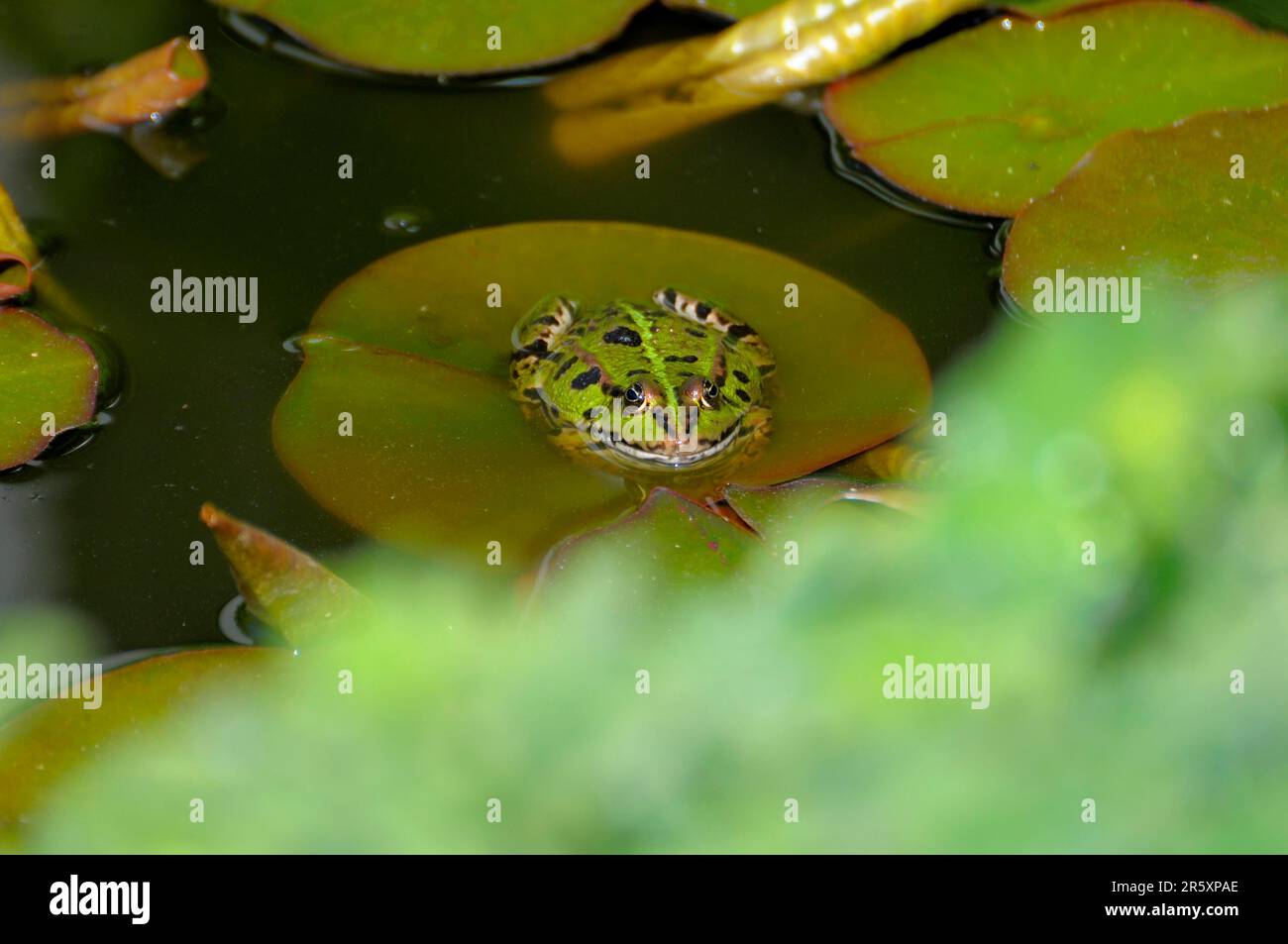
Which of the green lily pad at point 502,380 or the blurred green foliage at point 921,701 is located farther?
the green lily pad at point 502,380

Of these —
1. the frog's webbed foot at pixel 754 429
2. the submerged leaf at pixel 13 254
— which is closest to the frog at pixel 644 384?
the frog's webbed foot at pixel 754 429

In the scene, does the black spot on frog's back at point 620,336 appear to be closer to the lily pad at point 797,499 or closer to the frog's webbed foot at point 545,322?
the frog's webbed foot at point 545,322

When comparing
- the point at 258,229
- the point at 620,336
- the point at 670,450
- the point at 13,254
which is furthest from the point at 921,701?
the point at 258,229

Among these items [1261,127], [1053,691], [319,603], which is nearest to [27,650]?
[319,603]

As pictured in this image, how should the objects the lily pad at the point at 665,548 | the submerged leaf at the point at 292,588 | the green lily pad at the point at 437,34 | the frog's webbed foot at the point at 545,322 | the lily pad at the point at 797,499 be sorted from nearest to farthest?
the submerged leaf at the point at 292,588 < the lily pad at the point at 665,548 < the lily pad at the point at 797,499 < the frog's webbed foot at the point at 545,322 < the green lily pad at the point at 437,34

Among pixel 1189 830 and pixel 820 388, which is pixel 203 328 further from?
pixel 1189 830
